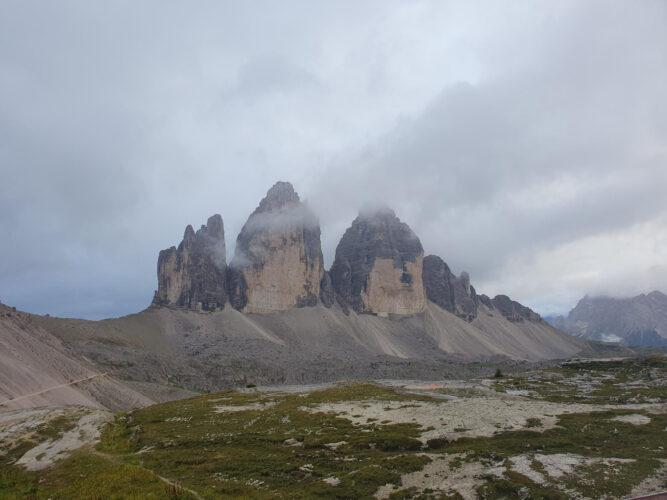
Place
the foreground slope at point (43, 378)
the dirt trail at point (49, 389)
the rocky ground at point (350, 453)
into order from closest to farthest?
the rocky ground at point (350, 453)
the dirt trail at point (49, 389)
the foreground slope at point (43, 378)

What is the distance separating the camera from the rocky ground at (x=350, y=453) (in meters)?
18.4

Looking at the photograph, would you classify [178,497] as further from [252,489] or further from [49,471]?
[49,471]

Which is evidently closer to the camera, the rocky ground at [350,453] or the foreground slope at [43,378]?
the rocky ground at [350,453]

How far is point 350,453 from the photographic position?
2416 centimetres

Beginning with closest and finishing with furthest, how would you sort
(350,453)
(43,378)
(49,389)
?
(350,453) → (49,389) → (43,378)

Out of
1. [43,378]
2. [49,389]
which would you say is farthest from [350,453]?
[43,378]

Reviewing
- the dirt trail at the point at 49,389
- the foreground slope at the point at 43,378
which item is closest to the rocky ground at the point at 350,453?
the dirt trail at the point at 49,389

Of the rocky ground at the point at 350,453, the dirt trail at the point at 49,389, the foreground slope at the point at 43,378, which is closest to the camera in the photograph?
the rocky ground at the point at 350,453

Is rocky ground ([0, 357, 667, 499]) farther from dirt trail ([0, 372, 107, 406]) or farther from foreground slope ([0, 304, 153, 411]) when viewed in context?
foreground slope ([0, 304, 153, 411])

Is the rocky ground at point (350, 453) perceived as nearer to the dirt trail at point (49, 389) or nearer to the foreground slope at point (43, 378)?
the dirt trail at point (49, 389)

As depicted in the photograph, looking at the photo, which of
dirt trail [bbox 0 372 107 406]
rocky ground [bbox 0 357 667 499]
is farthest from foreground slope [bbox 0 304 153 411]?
rocky ground [bbox 0 357 667 499]

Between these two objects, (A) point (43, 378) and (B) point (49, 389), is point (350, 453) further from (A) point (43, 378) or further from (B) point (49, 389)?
(A) point (43, 378)

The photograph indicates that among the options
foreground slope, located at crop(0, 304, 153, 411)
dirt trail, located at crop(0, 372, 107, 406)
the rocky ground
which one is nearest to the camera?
the rocky ground

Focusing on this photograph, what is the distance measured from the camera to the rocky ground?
725 inches
